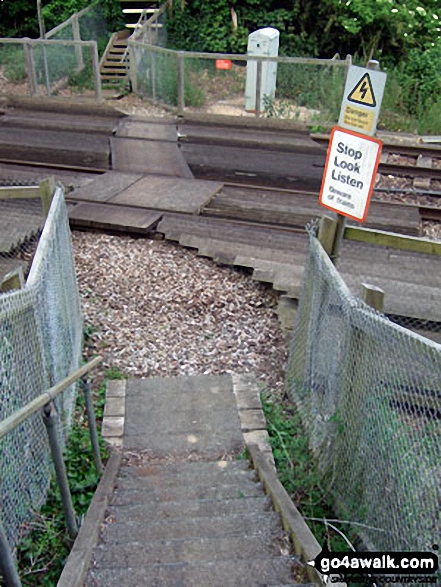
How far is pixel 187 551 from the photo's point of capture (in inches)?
124

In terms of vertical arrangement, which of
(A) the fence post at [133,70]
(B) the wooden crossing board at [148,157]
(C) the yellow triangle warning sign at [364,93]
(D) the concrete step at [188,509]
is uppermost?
(C) the yellow triangle warning sign at [364,93]

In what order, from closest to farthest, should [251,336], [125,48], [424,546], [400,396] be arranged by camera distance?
[424,546], [400,396], [251,336], [125,48]

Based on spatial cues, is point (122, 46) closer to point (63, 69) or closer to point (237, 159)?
point (63, 69)

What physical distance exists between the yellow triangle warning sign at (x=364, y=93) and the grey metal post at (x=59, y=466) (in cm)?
288

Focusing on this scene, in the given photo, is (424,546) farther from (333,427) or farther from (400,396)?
(333,427)

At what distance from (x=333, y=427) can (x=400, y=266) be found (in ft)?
14.6

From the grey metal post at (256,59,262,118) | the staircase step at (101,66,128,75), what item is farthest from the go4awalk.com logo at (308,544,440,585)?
the staircase step at (101,66,128,75)

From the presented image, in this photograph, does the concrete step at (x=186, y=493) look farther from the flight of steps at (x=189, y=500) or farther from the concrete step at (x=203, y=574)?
the concrete step at (x=203, y=574)

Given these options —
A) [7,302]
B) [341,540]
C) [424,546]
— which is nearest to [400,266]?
[341,540]

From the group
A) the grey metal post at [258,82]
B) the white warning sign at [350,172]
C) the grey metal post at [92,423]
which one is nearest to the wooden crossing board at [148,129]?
the grey metal post at [258,82]

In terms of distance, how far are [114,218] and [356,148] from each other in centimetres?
575

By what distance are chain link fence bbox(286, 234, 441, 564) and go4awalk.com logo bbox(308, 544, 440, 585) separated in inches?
2.6

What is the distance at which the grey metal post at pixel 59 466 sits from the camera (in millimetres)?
2846

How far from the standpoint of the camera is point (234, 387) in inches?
220
